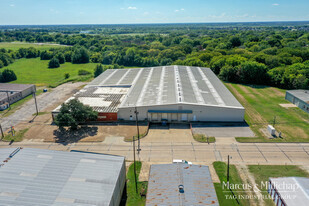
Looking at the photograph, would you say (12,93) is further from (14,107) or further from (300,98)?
(300,98)

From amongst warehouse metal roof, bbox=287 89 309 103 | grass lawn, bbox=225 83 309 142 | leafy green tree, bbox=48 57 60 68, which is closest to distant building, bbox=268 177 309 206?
grass lawn, bbox=225 83 309 142


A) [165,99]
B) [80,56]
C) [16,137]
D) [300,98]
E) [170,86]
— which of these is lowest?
[16,137]

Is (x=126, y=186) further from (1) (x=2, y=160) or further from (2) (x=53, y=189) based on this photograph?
(1) (x=2, y=160)

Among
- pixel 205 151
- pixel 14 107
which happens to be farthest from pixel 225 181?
pixel 14 107

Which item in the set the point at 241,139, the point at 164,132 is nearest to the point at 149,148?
the point at 164,132

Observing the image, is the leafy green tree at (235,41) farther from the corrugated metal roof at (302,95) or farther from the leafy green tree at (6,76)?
the leafy green tree at (6,76)

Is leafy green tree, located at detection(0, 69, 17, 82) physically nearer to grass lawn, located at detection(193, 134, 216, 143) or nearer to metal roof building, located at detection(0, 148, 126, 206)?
metal roof building, located at detection(0, 148, 126, 206)
